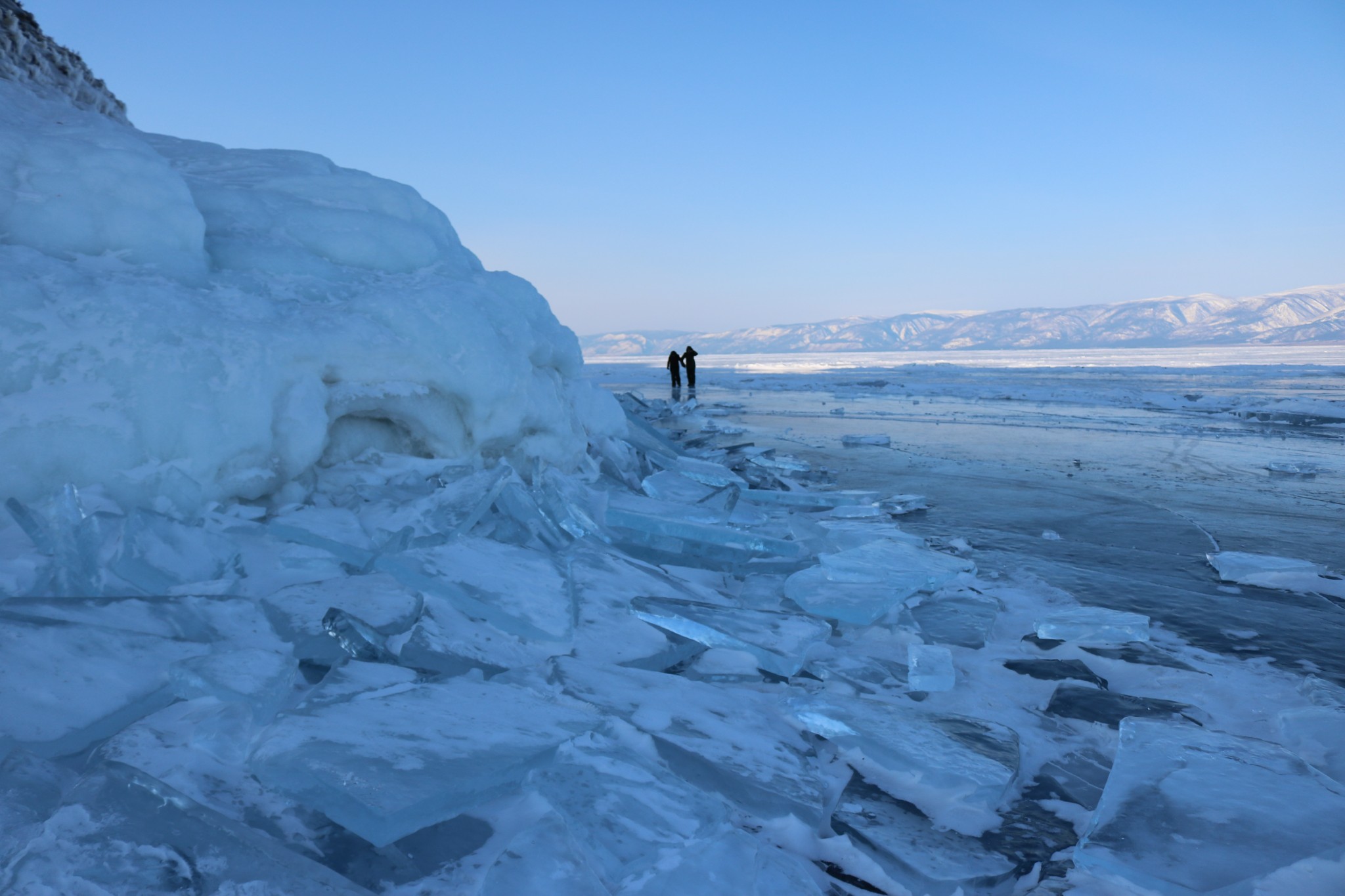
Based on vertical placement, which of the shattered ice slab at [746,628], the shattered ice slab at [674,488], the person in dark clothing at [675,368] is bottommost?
the shattered ice slab at [746,628]

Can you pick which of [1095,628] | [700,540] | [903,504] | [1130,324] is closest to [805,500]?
[903,504]

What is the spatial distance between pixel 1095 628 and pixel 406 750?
2362mm

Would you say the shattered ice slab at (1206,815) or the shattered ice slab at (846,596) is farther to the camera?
the shattered ice slab at (846,596)

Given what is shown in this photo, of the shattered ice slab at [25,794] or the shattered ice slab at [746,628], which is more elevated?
the shattered ice slab at [25,794]

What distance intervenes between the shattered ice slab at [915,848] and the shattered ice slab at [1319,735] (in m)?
0.96

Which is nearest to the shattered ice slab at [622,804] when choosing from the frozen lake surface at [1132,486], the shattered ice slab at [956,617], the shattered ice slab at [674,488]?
the shattered ice slab at [956,617]

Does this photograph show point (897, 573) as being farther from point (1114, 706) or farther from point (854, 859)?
point (854, 859)

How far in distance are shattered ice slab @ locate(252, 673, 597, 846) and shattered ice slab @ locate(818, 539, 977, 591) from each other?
5.48ft

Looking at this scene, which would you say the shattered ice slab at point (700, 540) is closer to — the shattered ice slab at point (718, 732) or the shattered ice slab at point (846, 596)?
the shattered ice slab at point (846, 596)

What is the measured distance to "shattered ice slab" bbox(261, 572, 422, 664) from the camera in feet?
5.64

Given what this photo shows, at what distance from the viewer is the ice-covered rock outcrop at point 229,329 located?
7.31 feet

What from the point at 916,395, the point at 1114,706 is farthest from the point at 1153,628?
the point at 916,395

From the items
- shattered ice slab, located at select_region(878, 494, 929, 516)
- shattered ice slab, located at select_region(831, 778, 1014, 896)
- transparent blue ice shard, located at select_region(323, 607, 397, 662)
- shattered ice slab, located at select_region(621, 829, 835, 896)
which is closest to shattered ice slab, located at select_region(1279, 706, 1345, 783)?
shattered ice slab, located at select_region(831, 778, 1014, 896)

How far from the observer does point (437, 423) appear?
3.27 meters
